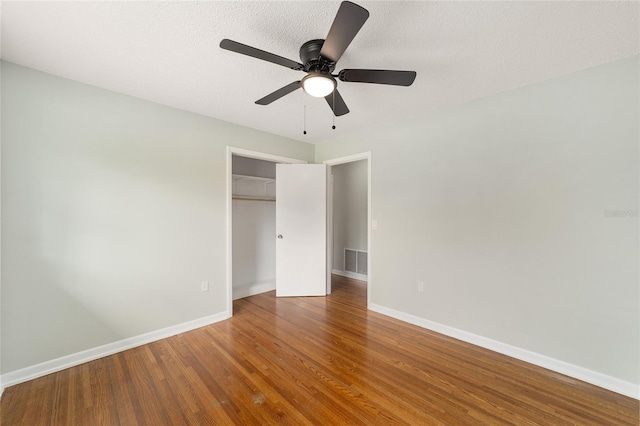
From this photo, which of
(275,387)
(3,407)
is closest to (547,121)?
(275,387)

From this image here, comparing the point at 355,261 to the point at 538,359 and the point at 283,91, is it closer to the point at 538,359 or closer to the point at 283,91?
the point at 538,359

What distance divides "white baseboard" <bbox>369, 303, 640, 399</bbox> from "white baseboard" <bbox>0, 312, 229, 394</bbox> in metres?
2.47

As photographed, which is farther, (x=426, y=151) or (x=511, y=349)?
(x=426, y=151)

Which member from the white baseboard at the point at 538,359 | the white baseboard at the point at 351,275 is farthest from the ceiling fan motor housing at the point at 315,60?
the white baseboard at the point at 351,275

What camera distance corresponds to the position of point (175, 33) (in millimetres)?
1586

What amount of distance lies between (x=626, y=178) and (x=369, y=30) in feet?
6.92

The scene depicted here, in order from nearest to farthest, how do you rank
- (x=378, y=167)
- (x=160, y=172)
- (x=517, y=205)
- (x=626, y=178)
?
(x=626, y=178) < (x=517, y=205) < (x=160, y=172) < (x=378, y=167)

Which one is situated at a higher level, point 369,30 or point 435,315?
point 369,30

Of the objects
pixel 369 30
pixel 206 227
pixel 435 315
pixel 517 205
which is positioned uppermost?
pixel 369 30

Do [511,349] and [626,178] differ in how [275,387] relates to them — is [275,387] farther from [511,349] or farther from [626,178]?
[626,178]

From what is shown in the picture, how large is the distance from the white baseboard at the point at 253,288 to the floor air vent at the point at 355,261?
1.53 meters

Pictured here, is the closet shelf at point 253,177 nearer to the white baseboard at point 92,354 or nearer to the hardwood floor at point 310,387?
the white baseboard at point 92,354

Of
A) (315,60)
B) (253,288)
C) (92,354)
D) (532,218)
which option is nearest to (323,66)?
(315,60)

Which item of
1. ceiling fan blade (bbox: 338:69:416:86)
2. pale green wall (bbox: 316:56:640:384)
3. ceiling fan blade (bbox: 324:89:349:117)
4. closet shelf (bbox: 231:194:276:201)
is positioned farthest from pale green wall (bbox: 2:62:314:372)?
pale green wall (bbox: 316:56:640:384)
